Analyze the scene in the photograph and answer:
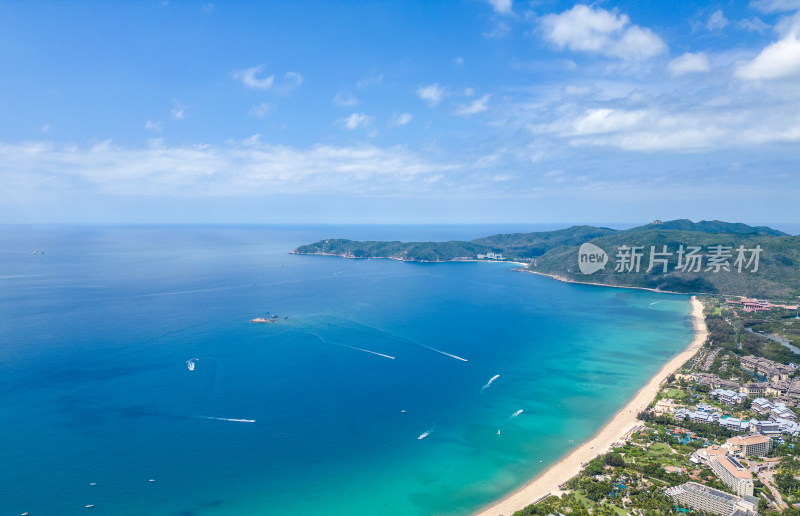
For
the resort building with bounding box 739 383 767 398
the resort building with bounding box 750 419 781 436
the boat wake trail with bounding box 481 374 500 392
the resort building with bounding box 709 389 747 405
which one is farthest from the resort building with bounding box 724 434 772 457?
the boat wake trail with bounding box 481 374 500 392

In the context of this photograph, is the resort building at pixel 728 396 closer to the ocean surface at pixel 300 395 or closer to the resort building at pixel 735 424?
the resort building at pixel 735 424

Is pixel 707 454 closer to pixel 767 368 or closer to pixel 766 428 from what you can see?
pixel 766 428

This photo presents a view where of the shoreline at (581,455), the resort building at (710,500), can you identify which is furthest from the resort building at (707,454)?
the shoreline at (581,455)

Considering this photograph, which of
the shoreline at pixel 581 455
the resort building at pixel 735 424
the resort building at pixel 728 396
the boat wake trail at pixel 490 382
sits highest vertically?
the resort building at pixel 728 396

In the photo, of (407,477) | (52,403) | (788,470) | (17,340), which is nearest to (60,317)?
(17,340)

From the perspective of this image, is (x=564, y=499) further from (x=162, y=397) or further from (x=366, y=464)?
(x=162, y=397)

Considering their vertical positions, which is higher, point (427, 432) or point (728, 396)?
point (728, 396)

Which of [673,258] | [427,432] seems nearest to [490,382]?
[427,432]
